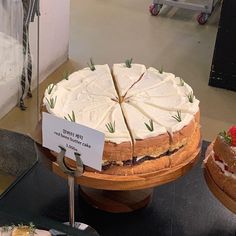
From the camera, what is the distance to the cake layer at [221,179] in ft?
4.00

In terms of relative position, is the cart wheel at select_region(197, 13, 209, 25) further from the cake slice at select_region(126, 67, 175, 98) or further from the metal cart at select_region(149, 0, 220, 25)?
the cake slice at select_region(126, 67, 175, 98)

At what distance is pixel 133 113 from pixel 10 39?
Answer: 4.37ft

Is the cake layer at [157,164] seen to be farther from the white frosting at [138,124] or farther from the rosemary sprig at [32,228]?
the rosemary sprig at [32,228]

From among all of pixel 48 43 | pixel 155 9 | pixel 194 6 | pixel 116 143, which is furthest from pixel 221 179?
pixel 155 9

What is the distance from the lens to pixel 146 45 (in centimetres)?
374

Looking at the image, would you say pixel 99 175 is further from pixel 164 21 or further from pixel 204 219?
pixel 164 21

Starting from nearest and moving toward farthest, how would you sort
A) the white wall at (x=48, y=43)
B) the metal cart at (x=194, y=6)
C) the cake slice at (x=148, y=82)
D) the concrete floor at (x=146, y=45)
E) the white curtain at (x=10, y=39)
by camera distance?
the cake slice at (x=148, y=82) < the white curtain at (x=10, y=39) < the white wall at (x=48, y=43) < the concrete floor at (x=146, y=45) < the metal cart at (x=194, y=6)

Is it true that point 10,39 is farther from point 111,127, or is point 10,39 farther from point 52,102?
point 111,127

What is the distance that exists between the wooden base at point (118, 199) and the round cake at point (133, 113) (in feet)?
0.77

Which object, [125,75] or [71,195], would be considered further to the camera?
[125,75]

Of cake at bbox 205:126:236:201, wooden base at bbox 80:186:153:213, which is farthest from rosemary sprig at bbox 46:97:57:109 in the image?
cake at bbox 205:126:236:201

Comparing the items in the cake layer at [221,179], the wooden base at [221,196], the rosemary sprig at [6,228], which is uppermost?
the cake layer at [221,179]

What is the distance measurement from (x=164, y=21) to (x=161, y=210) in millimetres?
2956

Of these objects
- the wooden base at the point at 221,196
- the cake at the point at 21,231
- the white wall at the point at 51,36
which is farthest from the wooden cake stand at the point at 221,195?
the white wall at the point at 51,36
